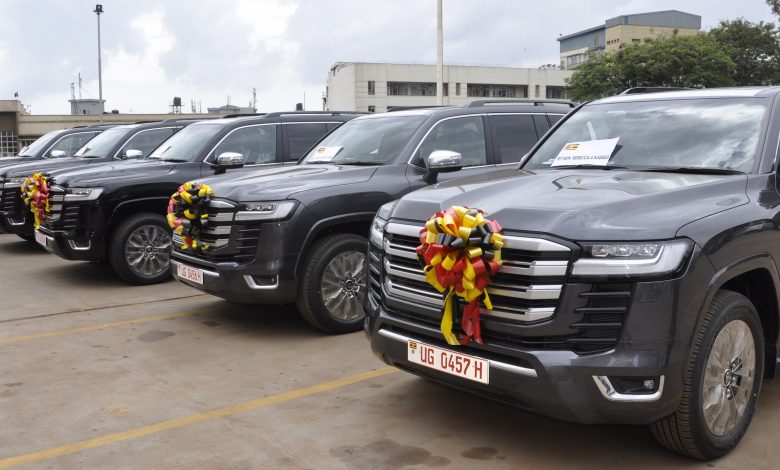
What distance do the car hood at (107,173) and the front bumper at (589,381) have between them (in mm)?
6284

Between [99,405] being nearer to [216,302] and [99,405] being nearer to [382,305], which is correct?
[382,305]

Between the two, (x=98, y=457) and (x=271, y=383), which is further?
(x=271, y=383)

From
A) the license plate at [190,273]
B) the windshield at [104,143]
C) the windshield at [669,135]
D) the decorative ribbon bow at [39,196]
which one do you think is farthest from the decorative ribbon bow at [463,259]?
the windshield at [104,143]

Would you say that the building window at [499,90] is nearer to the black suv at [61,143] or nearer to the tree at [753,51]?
the tree at [753,51]

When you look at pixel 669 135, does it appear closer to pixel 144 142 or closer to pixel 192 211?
pixel 192 211

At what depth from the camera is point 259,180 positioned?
6.36m

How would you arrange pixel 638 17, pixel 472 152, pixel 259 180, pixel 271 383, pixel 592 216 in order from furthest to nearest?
pixel 638 17, pixel 472 152, pixel 259 180, pixel 271 383, pixel 592 216

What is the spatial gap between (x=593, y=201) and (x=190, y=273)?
12.9ft

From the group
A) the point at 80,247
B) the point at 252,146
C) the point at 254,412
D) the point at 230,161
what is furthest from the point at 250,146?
the point at 254,412

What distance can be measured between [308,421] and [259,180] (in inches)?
101

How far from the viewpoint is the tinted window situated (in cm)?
745

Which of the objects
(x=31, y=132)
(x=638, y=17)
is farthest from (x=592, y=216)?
(x=638, y=17)

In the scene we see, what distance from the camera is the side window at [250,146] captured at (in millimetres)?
9016

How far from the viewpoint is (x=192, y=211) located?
6.21m
